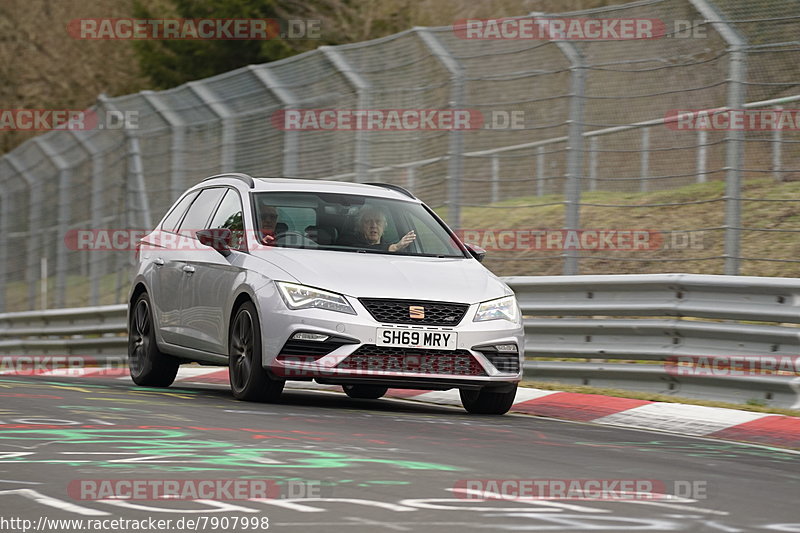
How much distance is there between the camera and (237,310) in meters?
10.5

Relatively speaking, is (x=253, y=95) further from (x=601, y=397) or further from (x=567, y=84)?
(x=601, y=397)

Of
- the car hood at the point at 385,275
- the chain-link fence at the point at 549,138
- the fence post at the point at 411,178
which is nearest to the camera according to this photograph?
the car hood at the point at 385,275

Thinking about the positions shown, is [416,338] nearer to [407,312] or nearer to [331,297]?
[407,312]

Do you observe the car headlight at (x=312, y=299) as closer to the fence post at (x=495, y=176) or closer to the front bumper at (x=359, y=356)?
the front bumper at (x=359, y=356)

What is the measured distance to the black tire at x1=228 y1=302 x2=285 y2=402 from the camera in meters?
10.1

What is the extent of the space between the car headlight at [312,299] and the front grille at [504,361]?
1.01 m

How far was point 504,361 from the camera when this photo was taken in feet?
33.8

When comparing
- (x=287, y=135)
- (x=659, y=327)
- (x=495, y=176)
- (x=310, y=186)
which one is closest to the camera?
(x=310, y=186)

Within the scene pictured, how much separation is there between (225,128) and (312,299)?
8820mm

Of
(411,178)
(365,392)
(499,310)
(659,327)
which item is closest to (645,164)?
(659,327)

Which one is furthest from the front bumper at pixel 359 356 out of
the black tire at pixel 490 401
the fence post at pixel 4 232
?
the fence post at pixel 4 232

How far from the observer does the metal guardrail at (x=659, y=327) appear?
10922 millimetres

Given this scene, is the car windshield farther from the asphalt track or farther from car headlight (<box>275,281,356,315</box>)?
the asphalt track

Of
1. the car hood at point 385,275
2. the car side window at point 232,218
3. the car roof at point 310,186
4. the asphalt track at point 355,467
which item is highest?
the car roof at point 310,186
